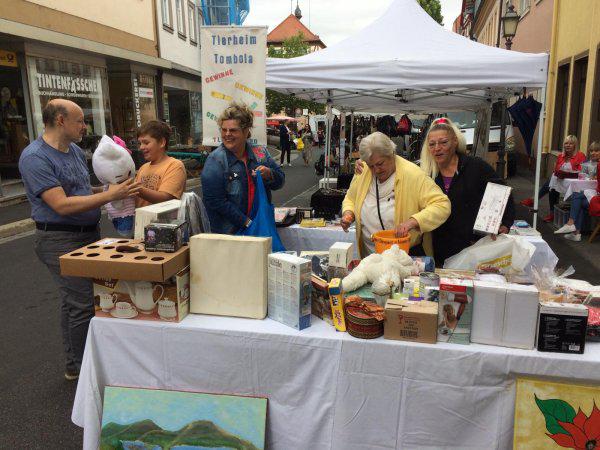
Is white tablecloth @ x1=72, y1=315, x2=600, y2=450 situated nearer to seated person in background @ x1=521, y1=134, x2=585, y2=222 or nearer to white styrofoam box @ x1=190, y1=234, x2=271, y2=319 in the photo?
white styrofoam box @ x1=190, y1=234, x2=271, y2=319

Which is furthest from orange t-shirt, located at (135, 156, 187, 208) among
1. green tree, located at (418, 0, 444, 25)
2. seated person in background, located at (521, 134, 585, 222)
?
green tree, located at (418, 0, 444, 25)

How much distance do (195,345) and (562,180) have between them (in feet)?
25.8

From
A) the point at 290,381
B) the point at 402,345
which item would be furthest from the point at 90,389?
the point at 402,345

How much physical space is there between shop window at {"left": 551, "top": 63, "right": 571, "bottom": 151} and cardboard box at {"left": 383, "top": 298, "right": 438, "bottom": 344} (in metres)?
13.5

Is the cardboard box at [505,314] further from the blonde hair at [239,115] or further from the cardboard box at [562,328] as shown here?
the blonde hair at [239,115]

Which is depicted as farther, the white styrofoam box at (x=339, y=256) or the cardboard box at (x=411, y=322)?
the white styrofoam box at (x=339, y=256)

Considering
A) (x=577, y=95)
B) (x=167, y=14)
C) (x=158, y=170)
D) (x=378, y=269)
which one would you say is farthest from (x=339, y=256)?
(x=167, y=14)

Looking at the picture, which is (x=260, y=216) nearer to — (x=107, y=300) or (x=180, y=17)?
(x=107, y=300)

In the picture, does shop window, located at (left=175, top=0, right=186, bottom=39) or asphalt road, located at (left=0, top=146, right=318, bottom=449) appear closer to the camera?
asphalt road, located at (left=0, top=146, right=318, bottom=449)

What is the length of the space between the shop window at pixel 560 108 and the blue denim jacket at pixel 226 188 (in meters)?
12.8

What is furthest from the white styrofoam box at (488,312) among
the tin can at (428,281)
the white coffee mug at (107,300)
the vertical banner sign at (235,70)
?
the vertical banner sign at (235,70)

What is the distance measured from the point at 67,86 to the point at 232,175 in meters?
10.5

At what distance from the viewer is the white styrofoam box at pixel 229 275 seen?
7.33 ft

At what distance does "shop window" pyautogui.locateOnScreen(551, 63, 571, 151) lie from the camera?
→ 13.7m
